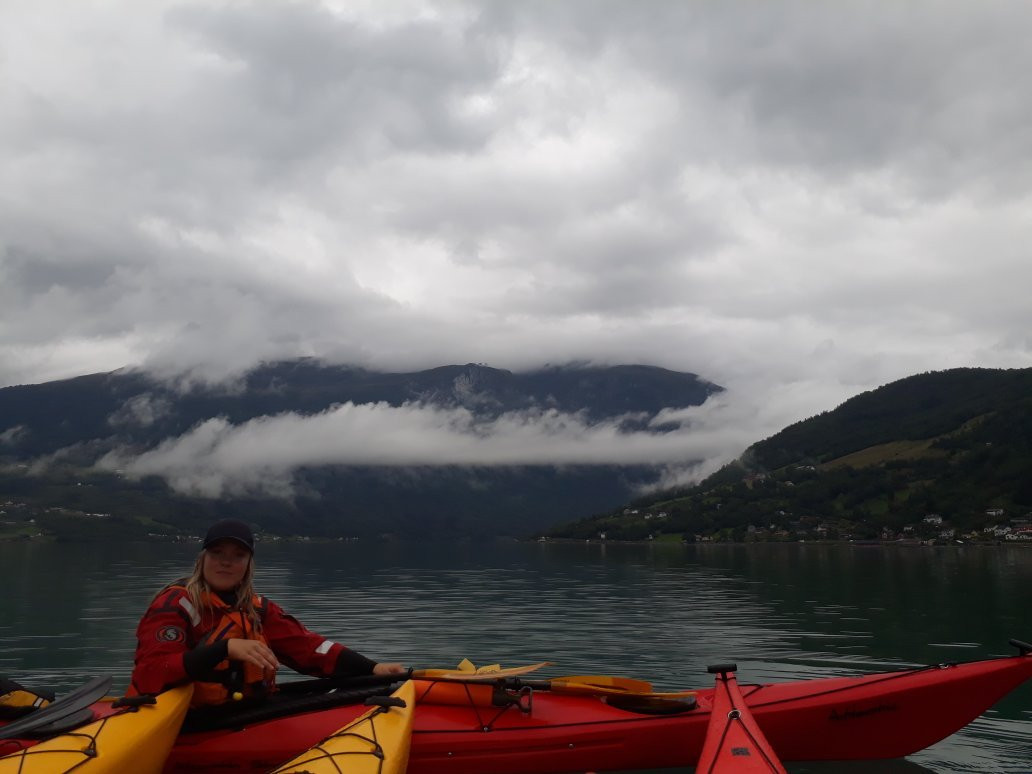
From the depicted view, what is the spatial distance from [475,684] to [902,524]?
182m

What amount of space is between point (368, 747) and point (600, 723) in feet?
12.6

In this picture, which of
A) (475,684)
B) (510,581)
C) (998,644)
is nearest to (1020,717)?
(475,684)

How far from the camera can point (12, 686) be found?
1029 cm

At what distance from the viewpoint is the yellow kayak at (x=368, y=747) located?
7539 millimetres

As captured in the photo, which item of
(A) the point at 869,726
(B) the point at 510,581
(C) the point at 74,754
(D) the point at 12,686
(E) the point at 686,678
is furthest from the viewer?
(B) the point at 510,581

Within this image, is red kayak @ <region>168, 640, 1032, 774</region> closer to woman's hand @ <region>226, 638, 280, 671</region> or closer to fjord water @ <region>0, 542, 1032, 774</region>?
fjord water @ <region>0, 542, 1032, 774</region>

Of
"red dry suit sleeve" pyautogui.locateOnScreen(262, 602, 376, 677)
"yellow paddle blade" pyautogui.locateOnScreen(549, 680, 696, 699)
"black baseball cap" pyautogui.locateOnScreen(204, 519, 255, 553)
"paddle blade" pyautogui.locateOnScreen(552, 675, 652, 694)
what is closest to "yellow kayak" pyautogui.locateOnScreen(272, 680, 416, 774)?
"red dry suit sleeve" pyautogui.locateOnScreen(262, 602, 376, 677)

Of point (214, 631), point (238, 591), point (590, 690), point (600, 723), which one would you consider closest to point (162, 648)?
point (214, 631)

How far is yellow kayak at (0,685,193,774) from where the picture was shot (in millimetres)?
7258

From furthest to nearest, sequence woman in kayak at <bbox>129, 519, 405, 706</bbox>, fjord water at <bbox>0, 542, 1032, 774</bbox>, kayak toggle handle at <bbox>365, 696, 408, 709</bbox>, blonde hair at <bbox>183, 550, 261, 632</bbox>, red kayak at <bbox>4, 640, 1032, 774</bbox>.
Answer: fjord water at <bbox>0, 542, 1032, 774</bbox>
red kayak at <bbox>4, 640, 1032, 774</bbox>
kayak toggle handle at <bbox>365, 696, 408, 709</bbox>
blonde hair at <bbox>183, 550, 261, 632</bbox>
woman in kayak at <bbox>129, 519, 405, 706</bbox>

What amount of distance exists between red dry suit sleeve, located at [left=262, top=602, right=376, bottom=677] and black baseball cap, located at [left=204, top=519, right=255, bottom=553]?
5.42ft

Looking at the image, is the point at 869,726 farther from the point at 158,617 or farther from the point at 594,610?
the point at 594,610

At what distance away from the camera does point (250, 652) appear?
790 cm

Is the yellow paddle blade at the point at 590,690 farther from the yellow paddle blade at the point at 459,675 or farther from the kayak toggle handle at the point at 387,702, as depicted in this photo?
the kayak toggle handle at the point at 387,702
